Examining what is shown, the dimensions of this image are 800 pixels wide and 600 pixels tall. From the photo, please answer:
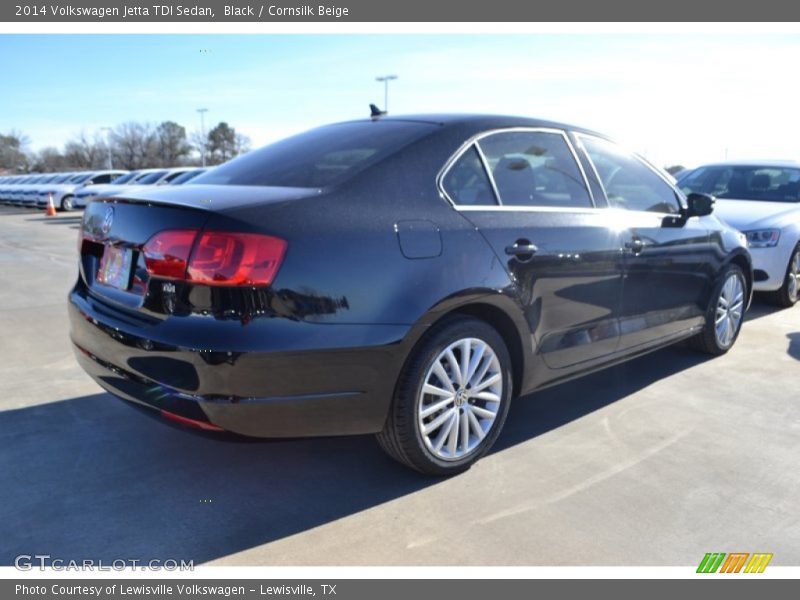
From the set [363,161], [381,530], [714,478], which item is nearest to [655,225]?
[714,478]

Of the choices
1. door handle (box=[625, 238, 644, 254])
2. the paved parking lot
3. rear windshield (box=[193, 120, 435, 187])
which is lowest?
the paved parking lot

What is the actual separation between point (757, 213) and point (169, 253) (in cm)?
630

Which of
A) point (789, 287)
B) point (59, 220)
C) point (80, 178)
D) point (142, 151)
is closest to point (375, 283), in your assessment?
point (789, 287)

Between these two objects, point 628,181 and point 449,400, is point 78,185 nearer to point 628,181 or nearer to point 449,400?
point 628,181

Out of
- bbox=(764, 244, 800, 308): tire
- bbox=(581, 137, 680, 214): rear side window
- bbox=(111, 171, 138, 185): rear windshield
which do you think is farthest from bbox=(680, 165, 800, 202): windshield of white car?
bbox=(111, 171, 138, 185): rear windshield

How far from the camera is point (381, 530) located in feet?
8.80

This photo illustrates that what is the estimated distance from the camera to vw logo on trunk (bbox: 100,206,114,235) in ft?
9.61

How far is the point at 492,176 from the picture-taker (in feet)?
10.9

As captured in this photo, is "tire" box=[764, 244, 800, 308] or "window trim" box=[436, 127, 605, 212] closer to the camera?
"window trim" box=[436, 127, 605, 212]

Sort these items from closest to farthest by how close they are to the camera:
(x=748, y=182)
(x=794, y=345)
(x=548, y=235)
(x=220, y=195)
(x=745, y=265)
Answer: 1. (x=220, y=195)
2. (x=548, y=235)
3. (x=745, y=265)
4. (x=794, y=345)
5. (x=748, y=182)

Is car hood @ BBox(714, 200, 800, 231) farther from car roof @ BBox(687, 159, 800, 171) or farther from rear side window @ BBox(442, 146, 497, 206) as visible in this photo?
rear side window @ BBox(442, 146, 497, 206)

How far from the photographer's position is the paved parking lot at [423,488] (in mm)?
2566

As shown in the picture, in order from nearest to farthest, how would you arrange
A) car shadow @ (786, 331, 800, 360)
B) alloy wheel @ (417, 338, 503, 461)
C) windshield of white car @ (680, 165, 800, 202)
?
1. alloy wheel @ (417, 338, 503, 461)
2. car shadow @ (786, 331, 800, 360)
3. windshield of white car @ (680, 165, 800, 202)

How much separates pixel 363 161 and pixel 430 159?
314 millimetres
